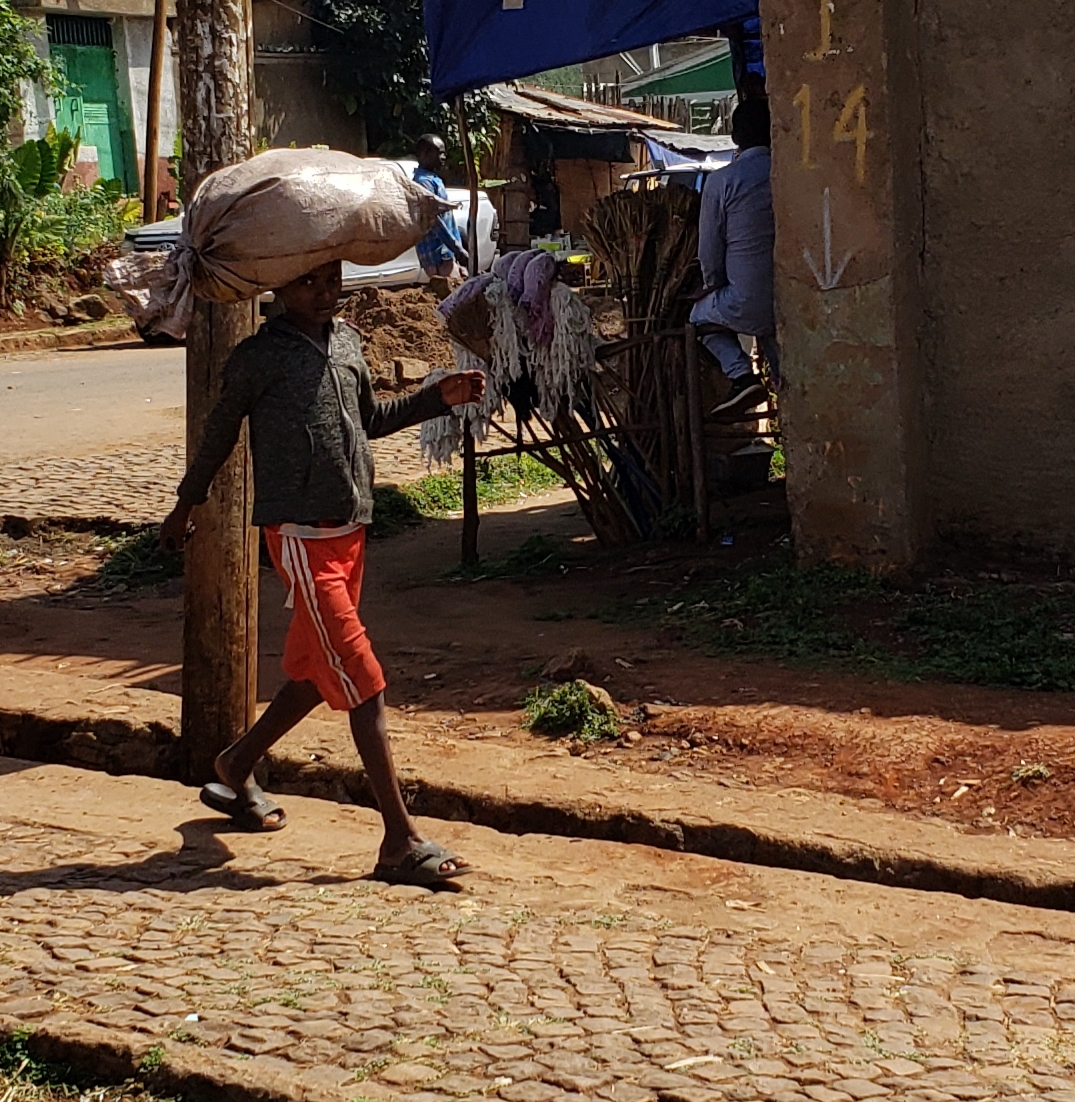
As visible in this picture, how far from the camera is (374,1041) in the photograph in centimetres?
321

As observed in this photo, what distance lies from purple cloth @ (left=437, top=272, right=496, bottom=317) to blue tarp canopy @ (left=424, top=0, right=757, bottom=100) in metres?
1.07

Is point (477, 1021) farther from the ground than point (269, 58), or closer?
closer

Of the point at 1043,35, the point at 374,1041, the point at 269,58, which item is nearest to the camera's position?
the point at 374,1041

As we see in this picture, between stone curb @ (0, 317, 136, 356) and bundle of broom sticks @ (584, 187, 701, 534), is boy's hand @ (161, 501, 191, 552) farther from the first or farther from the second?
stone curb @ (0, 317, 136, 356)

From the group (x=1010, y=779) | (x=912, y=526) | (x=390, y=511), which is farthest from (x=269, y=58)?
Answer: (x=1010, y=779)

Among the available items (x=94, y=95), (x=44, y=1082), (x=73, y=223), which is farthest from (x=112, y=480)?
(x=94, y=95)

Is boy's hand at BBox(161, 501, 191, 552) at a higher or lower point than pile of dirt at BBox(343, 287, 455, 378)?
lower

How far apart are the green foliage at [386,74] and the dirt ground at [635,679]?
17636 millimetres

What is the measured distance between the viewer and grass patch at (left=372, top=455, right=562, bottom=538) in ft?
30.1

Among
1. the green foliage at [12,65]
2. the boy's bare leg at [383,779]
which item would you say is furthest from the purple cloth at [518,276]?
the green foliage at [12,65]

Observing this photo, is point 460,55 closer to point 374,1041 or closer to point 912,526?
point 912,526

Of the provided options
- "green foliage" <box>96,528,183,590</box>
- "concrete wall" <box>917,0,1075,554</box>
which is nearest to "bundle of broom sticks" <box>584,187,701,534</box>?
"concrete wall" <box>917,0,1075,554</box>

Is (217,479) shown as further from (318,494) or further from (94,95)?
(94,95)

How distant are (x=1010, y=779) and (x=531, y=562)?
341 centimetres
